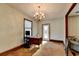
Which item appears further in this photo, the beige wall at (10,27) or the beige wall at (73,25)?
the beige wall at (73,25)

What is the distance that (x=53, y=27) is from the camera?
8.76 meters

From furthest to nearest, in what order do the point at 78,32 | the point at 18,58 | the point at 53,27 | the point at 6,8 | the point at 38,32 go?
1. the point at 53,27
2. the point at 38,32
3. the point at 78,32
4. the point at 6,8
5. the point at 18,58

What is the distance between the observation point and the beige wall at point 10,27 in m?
4.12

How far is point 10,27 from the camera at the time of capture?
4.69m

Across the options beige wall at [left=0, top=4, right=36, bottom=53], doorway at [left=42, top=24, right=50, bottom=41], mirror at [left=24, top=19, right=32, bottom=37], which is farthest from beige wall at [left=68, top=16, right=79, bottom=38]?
beige wall at [left=0, top=4, right=36, bottom=53]

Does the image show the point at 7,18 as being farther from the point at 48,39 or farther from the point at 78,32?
the point at 48,39

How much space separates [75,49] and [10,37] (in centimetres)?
271

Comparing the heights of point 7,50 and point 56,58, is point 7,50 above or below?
below

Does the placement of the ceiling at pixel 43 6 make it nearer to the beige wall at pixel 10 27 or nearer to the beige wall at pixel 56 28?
the beige wall at pixel 10 27

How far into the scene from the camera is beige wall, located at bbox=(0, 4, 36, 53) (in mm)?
4125

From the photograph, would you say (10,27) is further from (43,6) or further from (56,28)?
(56,28)

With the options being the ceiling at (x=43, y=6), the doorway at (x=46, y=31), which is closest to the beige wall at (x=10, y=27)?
A: the ceiling at (x=43, y=6)

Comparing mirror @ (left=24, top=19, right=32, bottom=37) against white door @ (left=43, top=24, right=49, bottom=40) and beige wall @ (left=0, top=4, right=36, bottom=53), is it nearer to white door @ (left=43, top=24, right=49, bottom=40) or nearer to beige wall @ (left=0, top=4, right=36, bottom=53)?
beige wall @ (left=0, top=4, right=36, bottom=53)

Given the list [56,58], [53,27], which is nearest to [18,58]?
[56,58]
